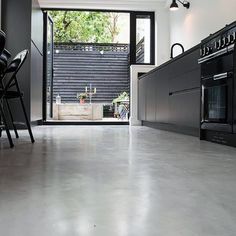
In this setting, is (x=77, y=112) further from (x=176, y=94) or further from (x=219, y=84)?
(x=219, y=84)

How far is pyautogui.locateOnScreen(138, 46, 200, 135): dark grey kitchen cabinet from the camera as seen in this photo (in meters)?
3.72

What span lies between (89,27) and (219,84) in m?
9.90

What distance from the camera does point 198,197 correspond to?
3.73 feet

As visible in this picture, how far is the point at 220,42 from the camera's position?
2953 mm

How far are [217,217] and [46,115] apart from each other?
6.11m

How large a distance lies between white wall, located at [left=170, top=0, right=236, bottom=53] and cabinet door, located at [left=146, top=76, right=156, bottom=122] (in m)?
0.86

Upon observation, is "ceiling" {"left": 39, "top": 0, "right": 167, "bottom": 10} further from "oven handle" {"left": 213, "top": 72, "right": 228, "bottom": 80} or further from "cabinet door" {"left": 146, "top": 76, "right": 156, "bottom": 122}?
"oven handle" {"left": 213, "top": 72, "right": 228, "bottom": 80}

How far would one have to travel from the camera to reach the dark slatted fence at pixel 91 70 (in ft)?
33.1

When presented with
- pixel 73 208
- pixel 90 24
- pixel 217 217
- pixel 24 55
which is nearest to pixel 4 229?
pixel 73 208

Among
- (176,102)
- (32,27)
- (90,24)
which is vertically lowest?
(176,102)

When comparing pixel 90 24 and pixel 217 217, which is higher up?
pixel 90 24

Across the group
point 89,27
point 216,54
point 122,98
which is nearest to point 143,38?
point 122,98

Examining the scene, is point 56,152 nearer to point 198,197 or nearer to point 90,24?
point 198,197

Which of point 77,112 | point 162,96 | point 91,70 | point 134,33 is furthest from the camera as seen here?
point 91,70
